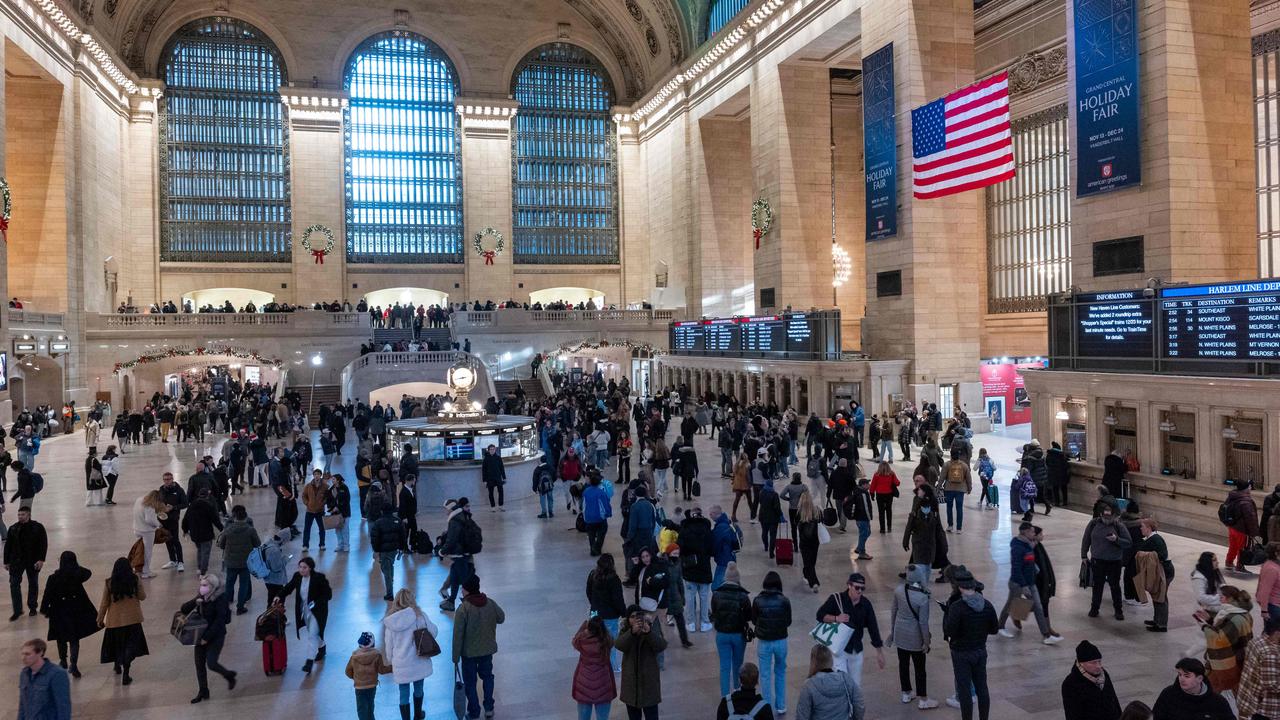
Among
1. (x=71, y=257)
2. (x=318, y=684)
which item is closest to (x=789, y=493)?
(x=318, y=684)

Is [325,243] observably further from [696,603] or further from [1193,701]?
[1193,701]

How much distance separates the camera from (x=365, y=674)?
6.50m

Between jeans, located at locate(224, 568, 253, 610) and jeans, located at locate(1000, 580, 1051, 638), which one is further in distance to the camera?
jeans, located at locate(224, 568, 253, 610)

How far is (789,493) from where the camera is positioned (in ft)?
37.1

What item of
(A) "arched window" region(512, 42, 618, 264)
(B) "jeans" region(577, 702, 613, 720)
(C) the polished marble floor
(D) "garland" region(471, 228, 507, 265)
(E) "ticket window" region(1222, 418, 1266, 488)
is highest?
(A) "arched window" region(512, 42, 618, 264)

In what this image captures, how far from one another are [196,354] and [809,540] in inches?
1243

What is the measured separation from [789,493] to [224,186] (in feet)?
133

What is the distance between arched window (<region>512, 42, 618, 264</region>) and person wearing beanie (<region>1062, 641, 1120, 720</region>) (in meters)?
43.3

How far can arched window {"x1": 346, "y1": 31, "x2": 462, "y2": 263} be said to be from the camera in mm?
45188

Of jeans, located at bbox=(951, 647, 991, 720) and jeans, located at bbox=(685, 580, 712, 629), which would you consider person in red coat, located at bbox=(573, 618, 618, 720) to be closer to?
jeans, located at bbox=(951, 647, 991, 720)

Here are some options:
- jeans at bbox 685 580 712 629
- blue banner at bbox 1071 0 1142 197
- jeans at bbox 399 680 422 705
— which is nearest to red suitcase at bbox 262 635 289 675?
jeans at bbox 399 680 422 705

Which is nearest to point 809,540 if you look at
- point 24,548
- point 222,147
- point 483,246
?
point 24,548

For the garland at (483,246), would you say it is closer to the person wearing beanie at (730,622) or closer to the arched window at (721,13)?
the arched window at (721,13)

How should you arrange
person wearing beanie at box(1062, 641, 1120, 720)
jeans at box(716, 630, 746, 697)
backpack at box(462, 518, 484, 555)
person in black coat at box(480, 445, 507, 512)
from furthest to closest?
person in black coat at box(480, 445, 507, 512) → backpack at box(462, 518, 484, 555) → jeans at box(716, 630, 746, 697) → person wearing beanie at box(1062, 641, 1120, 720)
